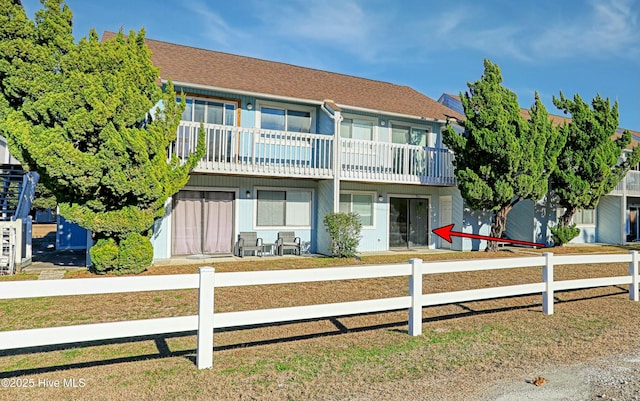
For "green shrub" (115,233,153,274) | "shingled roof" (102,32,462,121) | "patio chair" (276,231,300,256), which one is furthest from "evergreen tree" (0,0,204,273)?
"patio chair" (276,231,300,256)

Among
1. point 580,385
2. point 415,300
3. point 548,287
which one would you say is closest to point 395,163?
point 548,287

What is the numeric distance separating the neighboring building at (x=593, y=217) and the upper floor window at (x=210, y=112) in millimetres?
13500

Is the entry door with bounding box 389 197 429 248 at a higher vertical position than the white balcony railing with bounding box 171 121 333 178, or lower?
lower

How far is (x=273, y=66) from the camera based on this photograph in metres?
18.1

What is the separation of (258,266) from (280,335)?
604 centimetres

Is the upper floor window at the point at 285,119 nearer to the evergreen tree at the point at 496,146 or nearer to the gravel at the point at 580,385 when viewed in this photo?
the evergreen tree at the point at 496,146

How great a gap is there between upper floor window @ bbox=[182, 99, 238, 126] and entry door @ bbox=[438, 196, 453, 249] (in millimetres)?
9624

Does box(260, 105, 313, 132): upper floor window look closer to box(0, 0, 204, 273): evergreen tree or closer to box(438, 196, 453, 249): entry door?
box(0, 0, 204, 273): evergreen tree

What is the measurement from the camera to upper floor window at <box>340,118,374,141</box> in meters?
15.9

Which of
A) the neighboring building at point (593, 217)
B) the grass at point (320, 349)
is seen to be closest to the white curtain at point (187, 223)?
the grass at point (320, 349)

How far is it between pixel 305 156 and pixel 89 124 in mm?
7089

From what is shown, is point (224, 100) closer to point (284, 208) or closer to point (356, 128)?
point (284, 208)

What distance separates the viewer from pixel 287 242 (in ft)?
47.0

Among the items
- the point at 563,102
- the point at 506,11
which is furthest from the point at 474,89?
the point at 563,102
